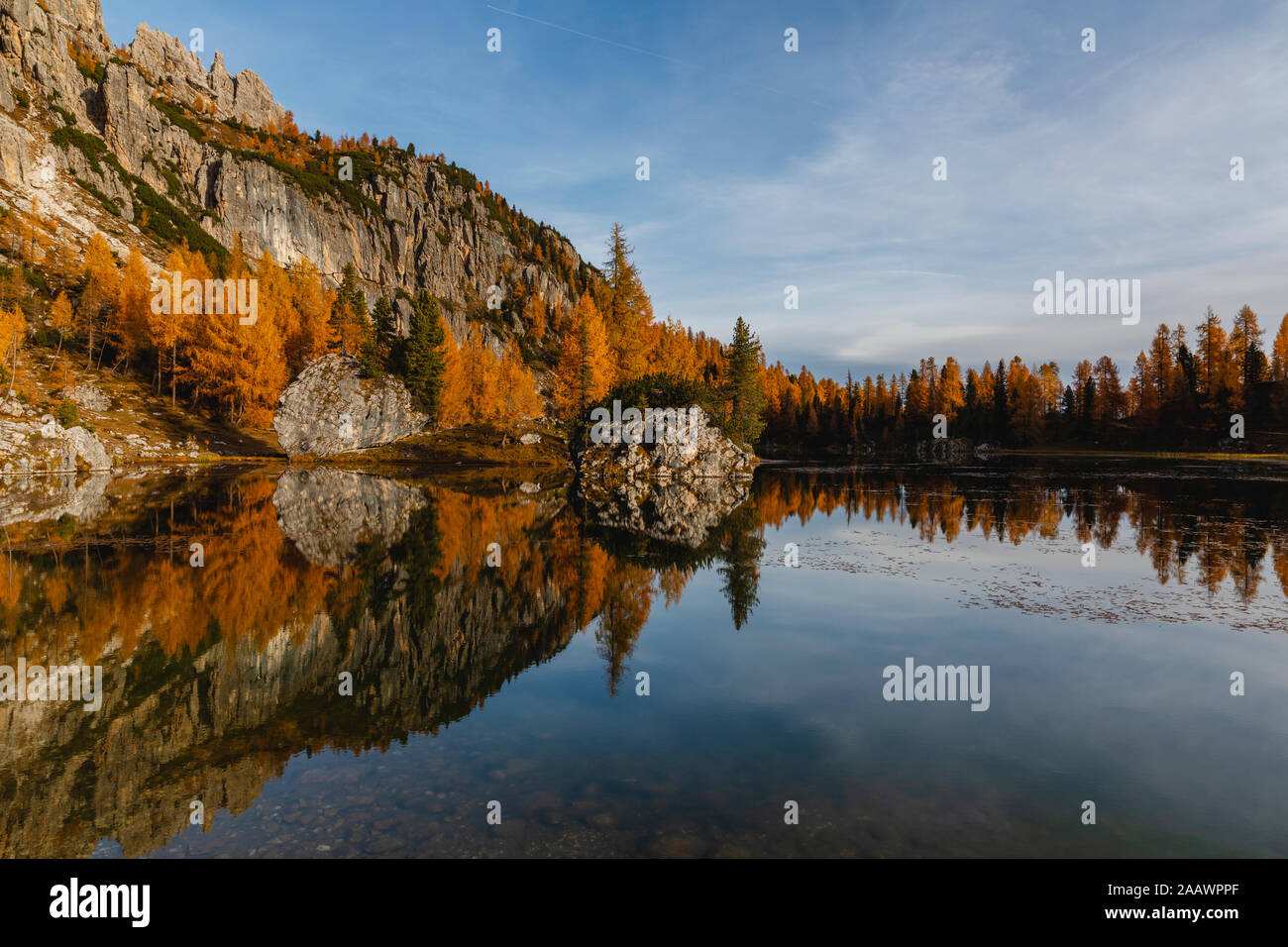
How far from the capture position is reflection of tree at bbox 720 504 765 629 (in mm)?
18573

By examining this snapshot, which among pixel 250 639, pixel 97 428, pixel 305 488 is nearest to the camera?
pixel 250 639

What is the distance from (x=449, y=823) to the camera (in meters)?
7.89

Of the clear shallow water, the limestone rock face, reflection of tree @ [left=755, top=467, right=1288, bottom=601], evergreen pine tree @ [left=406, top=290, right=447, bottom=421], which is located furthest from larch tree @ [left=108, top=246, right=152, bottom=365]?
reflection of tree @ [left=755, top=467, right=1288, bottom=601]

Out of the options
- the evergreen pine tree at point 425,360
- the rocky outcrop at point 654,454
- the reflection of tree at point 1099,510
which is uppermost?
the evergreen pine tree at point 425,360

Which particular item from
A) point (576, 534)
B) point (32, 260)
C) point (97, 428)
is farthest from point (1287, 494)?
point (32, 260)

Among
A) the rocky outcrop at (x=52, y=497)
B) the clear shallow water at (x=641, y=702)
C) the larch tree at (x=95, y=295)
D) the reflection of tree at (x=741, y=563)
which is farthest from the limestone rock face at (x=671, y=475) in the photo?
the larch tree at (x=95, y=295)

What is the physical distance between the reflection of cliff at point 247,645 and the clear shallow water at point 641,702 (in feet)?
0.25

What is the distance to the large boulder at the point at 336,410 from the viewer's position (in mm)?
75812

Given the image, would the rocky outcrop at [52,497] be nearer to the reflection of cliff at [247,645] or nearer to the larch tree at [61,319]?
the reflection of cliff at [247,645]

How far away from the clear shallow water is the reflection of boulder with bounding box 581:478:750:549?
18.7 ft
